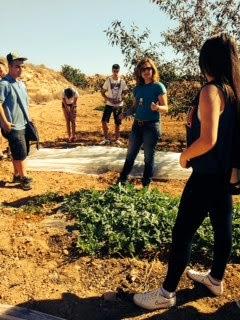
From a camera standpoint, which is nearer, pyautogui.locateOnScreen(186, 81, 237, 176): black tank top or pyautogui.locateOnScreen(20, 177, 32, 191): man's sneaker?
pyautogui.locateOnScreen(186, 81, 237, 176): black tank top

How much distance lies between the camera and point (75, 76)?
37.3 metres

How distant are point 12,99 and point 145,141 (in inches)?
78.1

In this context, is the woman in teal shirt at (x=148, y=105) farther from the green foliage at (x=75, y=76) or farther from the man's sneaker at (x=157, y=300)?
the green foliage at (x=75, y=76)

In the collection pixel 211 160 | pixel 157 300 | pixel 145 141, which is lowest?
pixel 157 300

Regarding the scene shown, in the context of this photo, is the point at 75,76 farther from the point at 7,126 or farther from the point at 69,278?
the point at 69,278

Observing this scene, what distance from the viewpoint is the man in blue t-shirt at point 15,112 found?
6.05m

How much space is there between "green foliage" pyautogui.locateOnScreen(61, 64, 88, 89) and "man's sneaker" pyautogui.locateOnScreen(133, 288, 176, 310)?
32.2 m

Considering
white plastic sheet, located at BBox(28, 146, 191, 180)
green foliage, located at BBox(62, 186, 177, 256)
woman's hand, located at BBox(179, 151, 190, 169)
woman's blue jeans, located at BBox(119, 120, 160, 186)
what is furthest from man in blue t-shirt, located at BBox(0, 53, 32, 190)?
woman's hand, located at BBox(179, 151, 190, 169)

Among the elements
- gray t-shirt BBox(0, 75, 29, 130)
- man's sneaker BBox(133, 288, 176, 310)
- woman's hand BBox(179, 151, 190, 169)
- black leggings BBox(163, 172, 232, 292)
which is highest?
gray t-shirt BBox(0, 75, 29, 130)

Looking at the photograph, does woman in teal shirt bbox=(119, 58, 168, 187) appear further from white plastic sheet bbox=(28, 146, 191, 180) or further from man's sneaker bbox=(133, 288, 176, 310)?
man's sneaker bbox=(133, 288, 176, 310)

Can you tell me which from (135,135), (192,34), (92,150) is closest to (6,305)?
(135,135)

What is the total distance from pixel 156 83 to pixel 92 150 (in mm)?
2701

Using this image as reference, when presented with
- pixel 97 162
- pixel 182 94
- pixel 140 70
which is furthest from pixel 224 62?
pixel 182 94

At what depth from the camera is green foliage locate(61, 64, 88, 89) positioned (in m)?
35.7
